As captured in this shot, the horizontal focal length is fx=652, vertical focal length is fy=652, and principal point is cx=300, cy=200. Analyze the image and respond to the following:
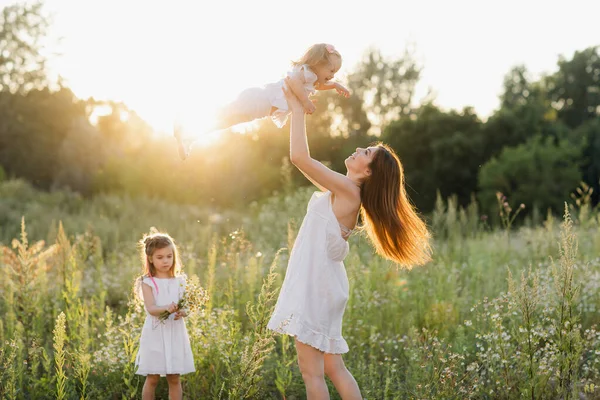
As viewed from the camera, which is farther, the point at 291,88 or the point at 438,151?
the point at 438,151

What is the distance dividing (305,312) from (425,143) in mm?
17794

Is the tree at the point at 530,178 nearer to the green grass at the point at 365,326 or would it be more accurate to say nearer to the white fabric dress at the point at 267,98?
the green grass at the point at 365,326

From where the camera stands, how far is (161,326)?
4.21 m

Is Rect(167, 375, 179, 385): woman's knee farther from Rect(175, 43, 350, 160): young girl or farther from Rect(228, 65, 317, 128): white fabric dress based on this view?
Rect(228, 65, 317, 128): white fabric dress

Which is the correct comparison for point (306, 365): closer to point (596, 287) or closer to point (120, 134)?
point (596, 287)

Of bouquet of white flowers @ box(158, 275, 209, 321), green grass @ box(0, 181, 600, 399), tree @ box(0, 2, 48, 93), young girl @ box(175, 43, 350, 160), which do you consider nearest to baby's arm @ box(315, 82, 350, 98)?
young girl @ box(175, 43, 350, 160)

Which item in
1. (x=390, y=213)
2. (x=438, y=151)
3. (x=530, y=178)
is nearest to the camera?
(x=390, y=213)

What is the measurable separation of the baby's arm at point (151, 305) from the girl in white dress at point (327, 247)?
863mm

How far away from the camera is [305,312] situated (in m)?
3.50

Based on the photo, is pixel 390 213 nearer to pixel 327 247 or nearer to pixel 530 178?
pixel 327 247

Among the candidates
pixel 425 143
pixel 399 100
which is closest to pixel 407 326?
pixel 425 143

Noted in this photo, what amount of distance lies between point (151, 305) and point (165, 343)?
261mm

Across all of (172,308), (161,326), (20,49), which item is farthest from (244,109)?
(20,49)

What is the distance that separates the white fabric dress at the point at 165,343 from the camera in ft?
13.6
